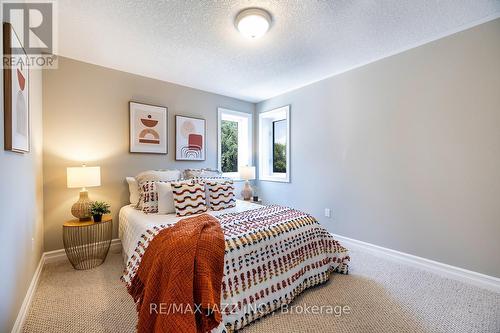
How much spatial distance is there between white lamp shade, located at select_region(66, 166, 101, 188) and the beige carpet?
3.06ft

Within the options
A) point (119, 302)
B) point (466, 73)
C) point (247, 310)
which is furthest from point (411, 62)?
point (119, 302)

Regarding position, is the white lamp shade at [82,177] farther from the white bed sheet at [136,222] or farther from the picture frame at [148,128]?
the picture frame at [148,128]

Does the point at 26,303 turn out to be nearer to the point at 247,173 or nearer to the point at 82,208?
the point at 82,208

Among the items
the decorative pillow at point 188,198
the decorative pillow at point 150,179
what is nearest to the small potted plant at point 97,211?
the decorative pillow at point 150,179

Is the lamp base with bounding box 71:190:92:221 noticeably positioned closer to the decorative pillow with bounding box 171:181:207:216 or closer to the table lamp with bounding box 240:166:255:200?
the decorative pillow with bounding box 171:181:207:216

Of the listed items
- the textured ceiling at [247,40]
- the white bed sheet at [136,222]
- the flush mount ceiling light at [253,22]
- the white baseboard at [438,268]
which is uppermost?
the textured ceiling at [247,40]

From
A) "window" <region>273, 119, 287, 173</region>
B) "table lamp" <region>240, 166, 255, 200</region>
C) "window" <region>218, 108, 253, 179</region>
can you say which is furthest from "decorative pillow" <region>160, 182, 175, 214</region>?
"window" <region>273, 119, 287, 173</region>

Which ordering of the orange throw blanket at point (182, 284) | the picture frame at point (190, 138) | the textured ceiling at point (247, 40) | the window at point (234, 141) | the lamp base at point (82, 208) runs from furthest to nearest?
the window at point (234, 141), the picture frame at point (190, 138), the lamp base at point (82, 208), the textured ceiling at point (247, 40), the orange throw blanket at point (182, 284)

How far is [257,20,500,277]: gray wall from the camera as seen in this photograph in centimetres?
205

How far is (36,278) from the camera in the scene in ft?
6.86

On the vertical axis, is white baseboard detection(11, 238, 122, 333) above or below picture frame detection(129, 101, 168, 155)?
below

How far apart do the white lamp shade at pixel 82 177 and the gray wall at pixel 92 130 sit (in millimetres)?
404

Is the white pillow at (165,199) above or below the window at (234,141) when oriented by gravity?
below

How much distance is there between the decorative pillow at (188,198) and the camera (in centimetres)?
240
